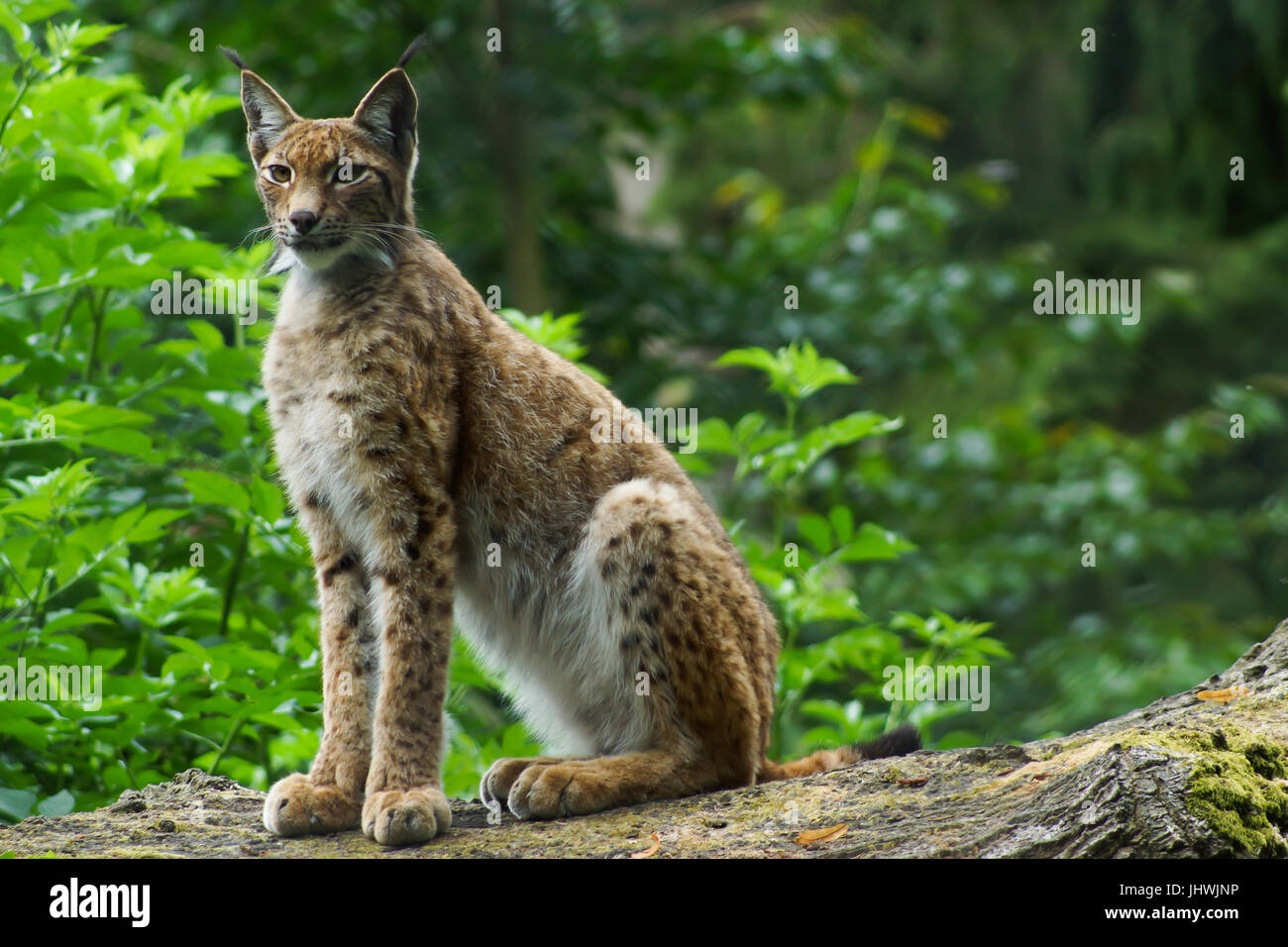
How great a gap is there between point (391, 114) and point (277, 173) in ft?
1.38

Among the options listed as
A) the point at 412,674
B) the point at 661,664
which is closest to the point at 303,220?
the point at 412,674

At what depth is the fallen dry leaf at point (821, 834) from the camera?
3.26 m

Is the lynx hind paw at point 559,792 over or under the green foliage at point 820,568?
under

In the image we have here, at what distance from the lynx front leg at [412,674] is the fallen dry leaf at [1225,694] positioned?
2.34 meters

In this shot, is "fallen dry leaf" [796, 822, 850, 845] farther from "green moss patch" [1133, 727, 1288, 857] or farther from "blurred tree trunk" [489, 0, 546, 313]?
"blurred tree trunk" [489, 0, 546, 313]

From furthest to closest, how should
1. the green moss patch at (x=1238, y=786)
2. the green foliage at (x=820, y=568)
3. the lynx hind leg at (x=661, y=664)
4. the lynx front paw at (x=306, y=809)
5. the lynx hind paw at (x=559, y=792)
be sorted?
the green foliage at (x=820, y=568) → the lynx hind leg at (x=661, y=664) → the lynx hind paw at (x=559, y=792) → the lynx front paw at (x=306, y=809) → the green moss patch at (x=1238, y=786)

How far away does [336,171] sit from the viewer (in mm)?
4020

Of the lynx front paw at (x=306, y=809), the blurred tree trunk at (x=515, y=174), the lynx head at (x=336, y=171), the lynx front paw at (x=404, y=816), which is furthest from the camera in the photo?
the blurred tree trunk at (x=515, y=174)

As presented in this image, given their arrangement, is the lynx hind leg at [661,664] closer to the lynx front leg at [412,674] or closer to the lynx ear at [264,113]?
the lynx front leg at [412,674]

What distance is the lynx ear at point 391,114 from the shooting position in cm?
409

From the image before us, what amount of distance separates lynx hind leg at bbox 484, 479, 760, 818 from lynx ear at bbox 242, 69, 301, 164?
65.9 inches

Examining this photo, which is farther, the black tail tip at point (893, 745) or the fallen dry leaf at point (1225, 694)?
the black tail tip at point (893, 745)

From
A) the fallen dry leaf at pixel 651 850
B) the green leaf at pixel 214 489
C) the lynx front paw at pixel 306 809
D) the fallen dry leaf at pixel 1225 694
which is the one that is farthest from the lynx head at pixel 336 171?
the fallen dry leaf at pixel 1225 694

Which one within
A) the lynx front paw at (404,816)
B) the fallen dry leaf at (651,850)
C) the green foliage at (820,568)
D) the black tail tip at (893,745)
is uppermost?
the green foliage at (820,568)
